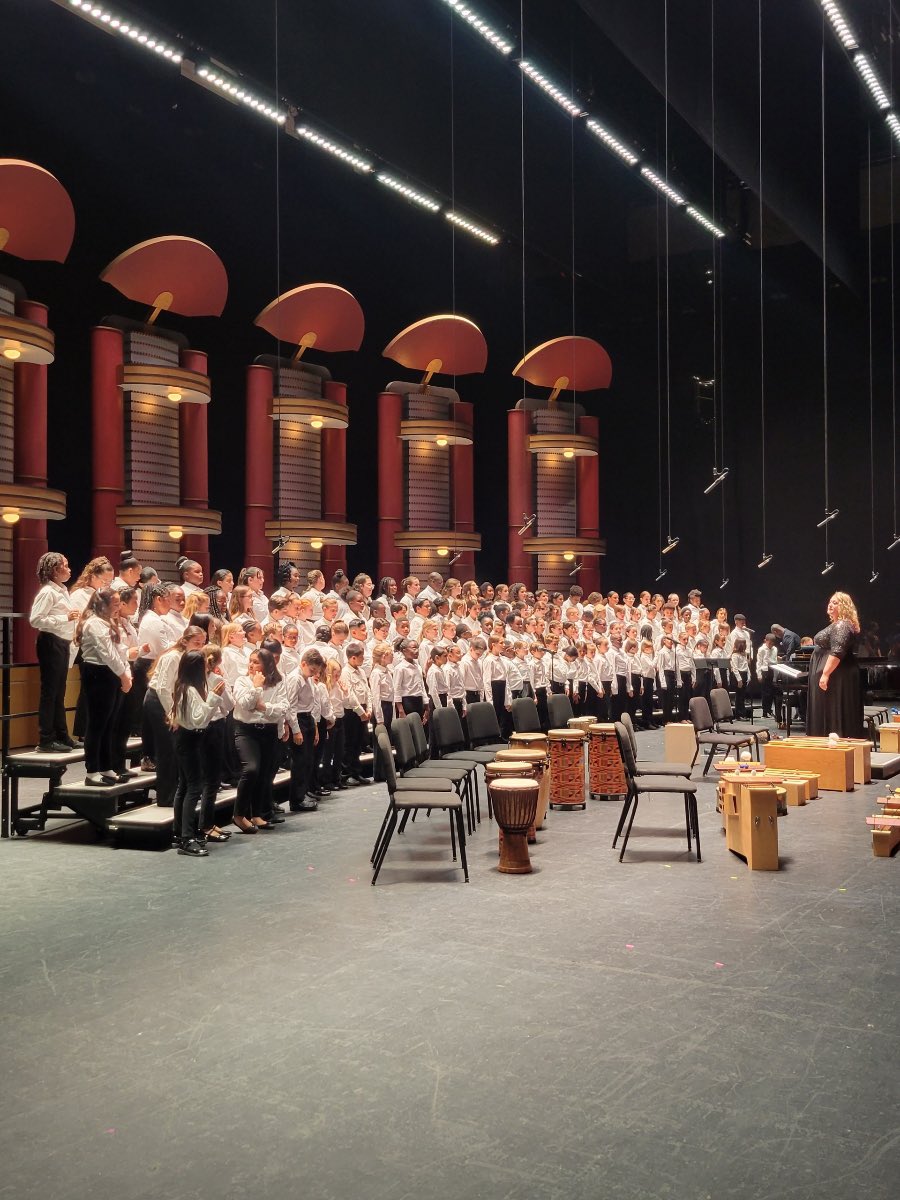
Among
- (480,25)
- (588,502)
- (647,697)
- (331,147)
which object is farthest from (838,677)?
(588,502)

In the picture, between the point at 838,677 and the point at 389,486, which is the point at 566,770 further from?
the point at 389,486

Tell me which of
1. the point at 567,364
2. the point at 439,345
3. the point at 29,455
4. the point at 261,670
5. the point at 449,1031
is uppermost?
the point at 567,364

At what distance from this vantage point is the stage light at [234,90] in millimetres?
11842

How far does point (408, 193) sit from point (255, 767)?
11.5m

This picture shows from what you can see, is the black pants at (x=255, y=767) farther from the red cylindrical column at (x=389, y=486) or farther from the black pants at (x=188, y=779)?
the red cylindrical column at (x=389, y=486)

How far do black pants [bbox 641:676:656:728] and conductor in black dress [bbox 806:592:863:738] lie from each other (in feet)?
13.7

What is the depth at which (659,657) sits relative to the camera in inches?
578

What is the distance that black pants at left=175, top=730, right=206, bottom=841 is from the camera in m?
6.70

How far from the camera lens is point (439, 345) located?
17672 millimetres

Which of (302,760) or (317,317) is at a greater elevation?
(317,317)

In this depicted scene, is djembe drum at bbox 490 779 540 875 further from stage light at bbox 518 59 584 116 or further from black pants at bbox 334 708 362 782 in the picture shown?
stage light at bbox 518 59 584 116

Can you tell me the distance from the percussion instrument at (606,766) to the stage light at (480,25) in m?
8.13

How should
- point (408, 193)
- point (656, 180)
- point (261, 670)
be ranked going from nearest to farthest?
point (261, 670) < point (408, 193) < point (656, 180)

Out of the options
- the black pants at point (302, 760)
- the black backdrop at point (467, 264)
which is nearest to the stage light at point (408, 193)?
the black backdrop at point (467, 264)
